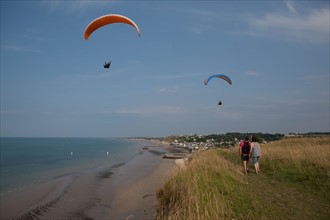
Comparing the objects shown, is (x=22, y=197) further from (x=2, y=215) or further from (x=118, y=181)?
(x=118, y=181)

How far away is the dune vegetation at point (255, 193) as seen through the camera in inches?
242

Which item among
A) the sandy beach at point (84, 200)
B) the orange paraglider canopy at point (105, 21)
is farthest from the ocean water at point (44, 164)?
the orange paraglider canopy at point (105, 21)

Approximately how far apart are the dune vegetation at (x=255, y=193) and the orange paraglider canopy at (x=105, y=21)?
6486mm

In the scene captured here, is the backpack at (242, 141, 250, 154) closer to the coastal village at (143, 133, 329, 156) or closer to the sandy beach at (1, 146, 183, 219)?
the sandy beach at (1, 146, 183, 219)

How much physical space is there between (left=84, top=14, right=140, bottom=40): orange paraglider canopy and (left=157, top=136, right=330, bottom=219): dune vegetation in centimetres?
649

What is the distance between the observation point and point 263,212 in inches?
245

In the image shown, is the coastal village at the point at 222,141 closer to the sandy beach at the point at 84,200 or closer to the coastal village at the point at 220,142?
the coastal village at the point at 220,142

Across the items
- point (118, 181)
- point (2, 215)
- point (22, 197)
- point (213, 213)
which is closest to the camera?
point (213, 213)

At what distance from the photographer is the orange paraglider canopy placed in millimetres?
11531

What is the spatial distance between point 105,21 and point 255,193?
8.90 metres

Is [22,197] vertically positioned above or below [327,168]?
below

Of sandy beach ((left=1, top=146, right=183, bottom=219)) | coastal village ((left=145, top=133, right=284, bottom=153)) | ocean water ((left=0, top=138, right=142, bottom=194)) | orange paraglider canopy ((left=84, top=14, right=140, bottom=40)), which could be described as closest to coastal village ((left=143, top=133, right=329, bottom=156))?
coastal village ((left=145, top=133, right=284, bottom=153))

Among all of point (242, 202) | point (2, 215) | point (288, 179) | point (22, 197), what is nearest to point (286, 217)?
point (242, 202)

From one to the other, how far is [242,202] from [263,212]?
0.81m
